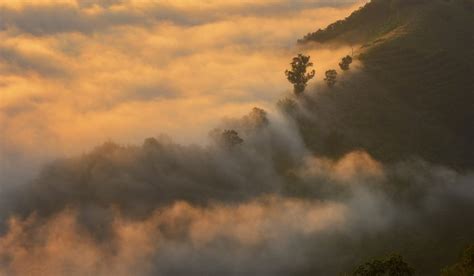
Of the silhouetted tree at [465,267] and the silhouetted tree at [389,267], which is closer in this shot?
the silhouetted tree at [465,267]

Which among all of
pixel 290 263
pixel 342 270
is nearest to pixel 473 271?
pixel 342 270

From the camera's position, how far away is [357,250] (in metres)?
194

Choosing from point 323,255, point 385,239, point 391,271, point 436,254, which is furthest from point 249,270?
point 391,271

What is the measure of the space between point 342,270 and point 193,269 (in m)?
46.7

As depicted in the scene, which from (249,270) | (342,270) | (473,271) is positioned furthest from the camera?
(249,270)

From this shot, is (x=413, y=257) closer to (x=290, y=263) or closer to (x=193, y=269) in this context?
(x=290, y=263)

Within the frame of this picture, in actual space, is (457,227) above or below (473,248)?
above

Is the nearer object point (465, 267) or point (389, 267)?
point (465, 267)

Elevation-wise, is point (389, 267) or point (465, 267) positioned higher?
point (465, 267)

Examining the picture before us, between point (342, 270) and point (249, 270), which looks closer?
point (342, 270)

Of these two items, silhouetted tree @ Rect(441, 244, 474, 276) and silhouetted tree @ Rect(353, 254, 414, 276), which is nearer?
silhouetted tree @ Rect(441, 244, 474, 276)

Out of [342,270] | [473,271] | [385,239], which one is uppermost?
[385,239]

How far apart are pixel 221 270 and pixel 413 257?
2266 inches

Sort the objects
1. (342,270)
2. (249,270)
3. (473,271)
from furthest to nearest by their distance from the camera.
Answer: (249,270) < (342,270) < (473,271)
